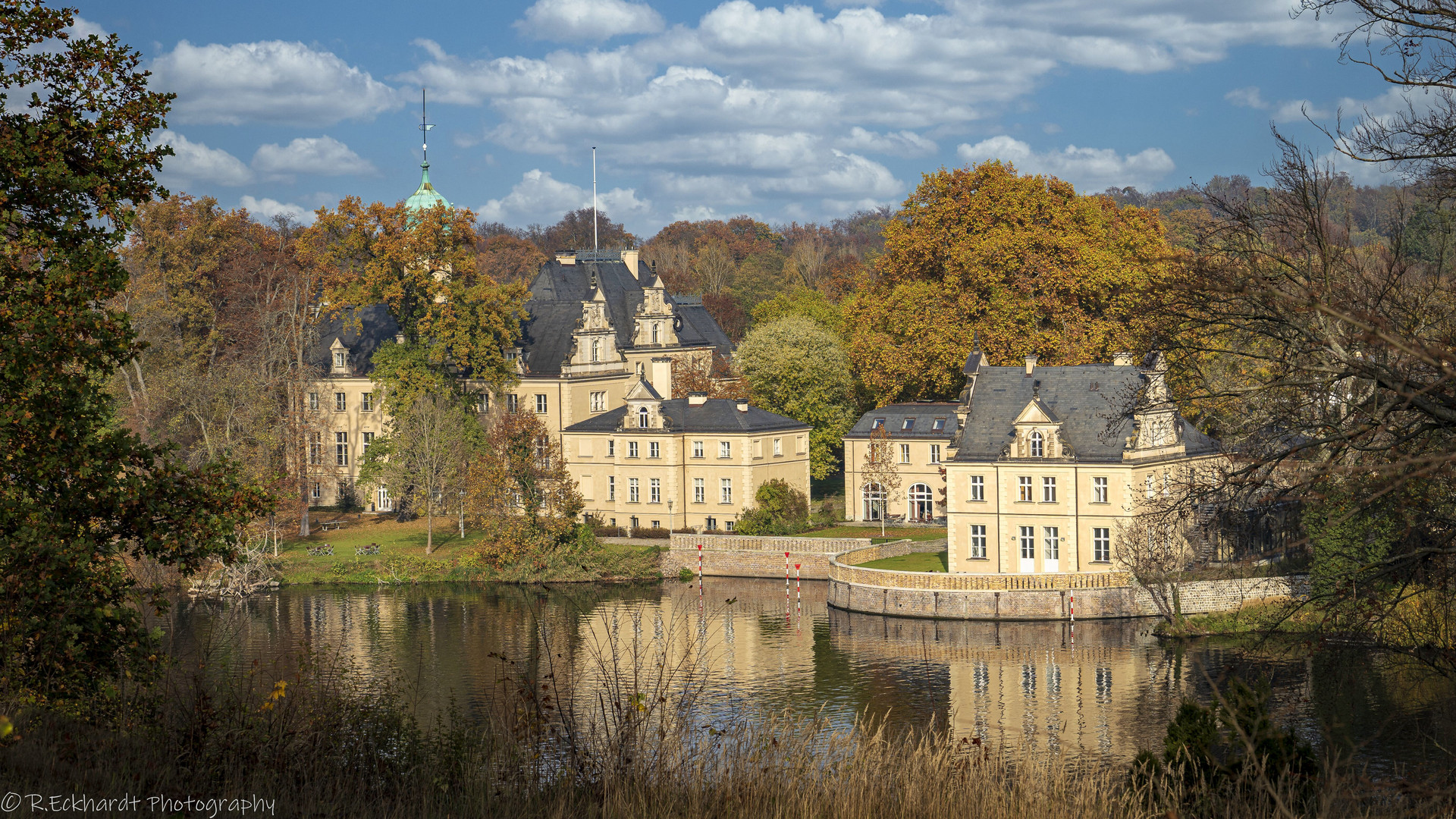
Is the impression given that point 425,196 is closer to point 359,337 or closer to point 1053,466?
point 359,337

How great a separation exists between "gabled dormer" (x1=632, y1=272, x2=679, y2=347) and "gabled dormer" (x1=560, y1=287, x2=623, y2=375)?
3568 millimetres

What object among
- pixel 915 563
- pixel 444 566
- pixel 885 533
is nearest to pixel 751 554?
pixel 885 533

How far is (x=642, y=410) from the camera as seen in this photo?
55969 millimetres

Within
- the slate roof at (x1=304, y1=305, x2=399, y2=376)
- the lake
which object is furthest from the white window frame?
the slate roof at (x1=304, y1=305, x2=399, y2=376)

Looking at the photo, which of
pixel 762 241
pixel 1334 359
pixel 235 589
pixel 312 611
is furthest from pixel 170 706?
pixel 762 241

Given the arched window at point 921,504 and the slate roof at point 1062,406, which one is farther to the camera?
the arched window at point 921,504

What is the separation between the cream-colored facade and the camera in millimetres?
54594

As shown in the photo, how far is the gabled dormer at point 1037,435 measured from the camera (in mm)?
42781

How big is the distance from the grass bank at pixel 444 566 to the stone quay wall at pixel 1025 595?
1000cm

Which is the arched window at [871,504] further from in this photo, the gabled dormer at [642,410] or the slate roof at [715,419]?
the gabled dormer at [642,410]

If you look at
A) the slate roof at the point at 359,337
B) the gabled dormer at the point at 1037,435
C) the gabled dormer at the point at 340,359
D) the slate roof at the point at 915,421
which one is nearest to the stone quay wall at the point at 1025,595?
the gabled dormer at the point at 1037,435

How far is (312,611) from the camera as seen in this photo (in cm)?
4350

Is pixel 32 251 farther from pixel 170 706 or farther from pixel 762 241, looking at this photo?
→ pixel 762 241

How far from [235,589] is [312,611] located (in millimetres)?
3979
